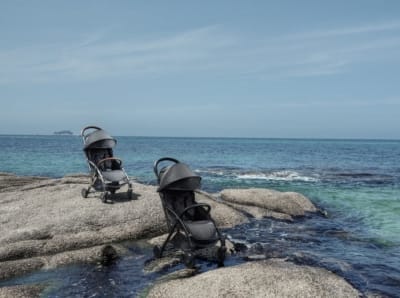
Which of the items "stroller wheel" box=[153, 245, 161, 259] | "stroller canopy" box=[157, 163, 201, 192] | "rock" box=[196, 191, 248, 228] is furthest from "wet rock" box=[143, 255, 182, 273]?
"rock" box=[196, 191, 248, 228]

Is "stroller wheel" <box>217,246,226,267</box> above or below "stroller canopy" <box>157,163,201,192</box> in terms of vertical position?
below

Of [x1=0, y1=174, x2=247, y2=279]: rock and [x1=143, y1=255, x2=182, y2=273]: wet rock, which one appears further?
[x1=0, y1=174, x2=247, y2=279]: rock

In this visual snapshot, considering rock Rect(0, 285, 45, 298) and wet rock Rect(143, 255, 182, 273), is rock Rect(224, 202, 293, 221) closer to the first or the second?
wet rock Rect(143, 255, 182, 273)

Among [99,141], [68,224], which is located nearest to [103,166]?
[99,141]

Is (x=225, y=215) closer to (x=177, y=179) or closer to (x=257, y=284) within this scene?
(x=177, y=179)

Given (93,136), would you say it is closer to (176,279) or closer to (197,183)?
(197,183)

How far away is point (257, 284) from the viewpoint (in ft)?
27.8

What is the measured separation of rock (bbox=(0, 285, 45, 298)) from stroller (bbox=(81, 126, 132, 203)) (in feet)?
19.6

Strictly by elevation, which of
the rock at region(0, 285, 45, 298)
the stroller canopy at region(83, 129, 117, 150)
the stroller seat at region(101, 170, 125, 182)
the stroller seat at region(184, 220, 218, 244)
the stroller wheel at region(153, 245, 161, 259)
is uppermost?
the stroller canopy at region(83, 129, 117, 150)

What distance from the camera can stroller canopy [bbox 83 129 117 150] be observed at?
1722 cm

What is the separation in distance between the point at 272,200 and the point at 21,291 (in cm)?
1248

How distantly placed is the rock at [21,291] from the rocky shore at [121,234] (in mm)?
20

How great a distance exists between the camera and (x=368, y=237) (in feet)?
50.9

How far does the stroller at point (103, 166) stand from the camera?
15867 mm
